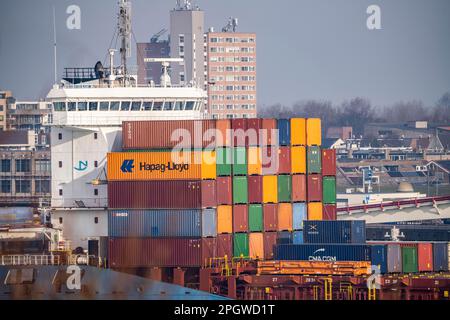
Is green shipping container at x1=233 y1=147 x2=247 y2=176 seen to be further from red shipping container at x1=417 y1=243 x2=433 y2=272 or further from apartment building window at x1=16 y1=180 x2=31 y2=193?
apartment building window at x1=16 y1=180 x2=31 y2=193

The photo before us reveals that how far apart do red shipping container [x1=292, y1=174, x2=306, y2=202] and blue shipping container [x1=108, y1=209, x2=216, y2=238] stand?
439 centimetres

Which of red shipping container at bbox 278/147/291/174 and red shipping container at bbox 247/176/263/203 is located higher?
red shipping container at bbox 278/147/291/174

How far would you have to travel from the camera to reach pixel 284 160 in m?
45.3

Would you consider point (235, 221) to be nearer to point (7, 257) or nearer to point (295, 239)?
point (295, 239)

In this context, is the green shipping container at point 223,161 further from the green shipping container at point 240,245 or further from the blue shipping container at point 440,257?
the blue shipping container at point 440,257

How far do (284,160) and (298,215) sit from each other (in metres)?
1.79

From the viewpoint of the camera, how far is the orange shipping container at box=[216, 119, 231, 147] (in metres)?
43.1

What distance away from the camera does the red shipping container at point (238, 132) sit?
4375 centimetres

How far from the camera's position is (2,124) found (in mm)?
98750

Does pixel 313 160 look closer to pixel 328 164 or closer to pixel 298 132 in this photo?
pixel 328 164

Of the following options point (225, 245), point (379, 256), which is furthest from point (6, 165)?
point (379, 256)

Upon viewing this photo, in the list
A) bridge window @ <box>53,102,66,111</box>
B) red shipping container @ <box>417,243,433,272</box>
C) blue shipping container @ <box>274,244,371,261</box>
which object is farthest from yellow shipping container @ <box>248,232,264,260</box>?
bridge window @ <box>53,102,66,111</box>

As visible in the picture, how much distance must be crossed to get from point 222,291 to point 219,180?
3580 millimetres
